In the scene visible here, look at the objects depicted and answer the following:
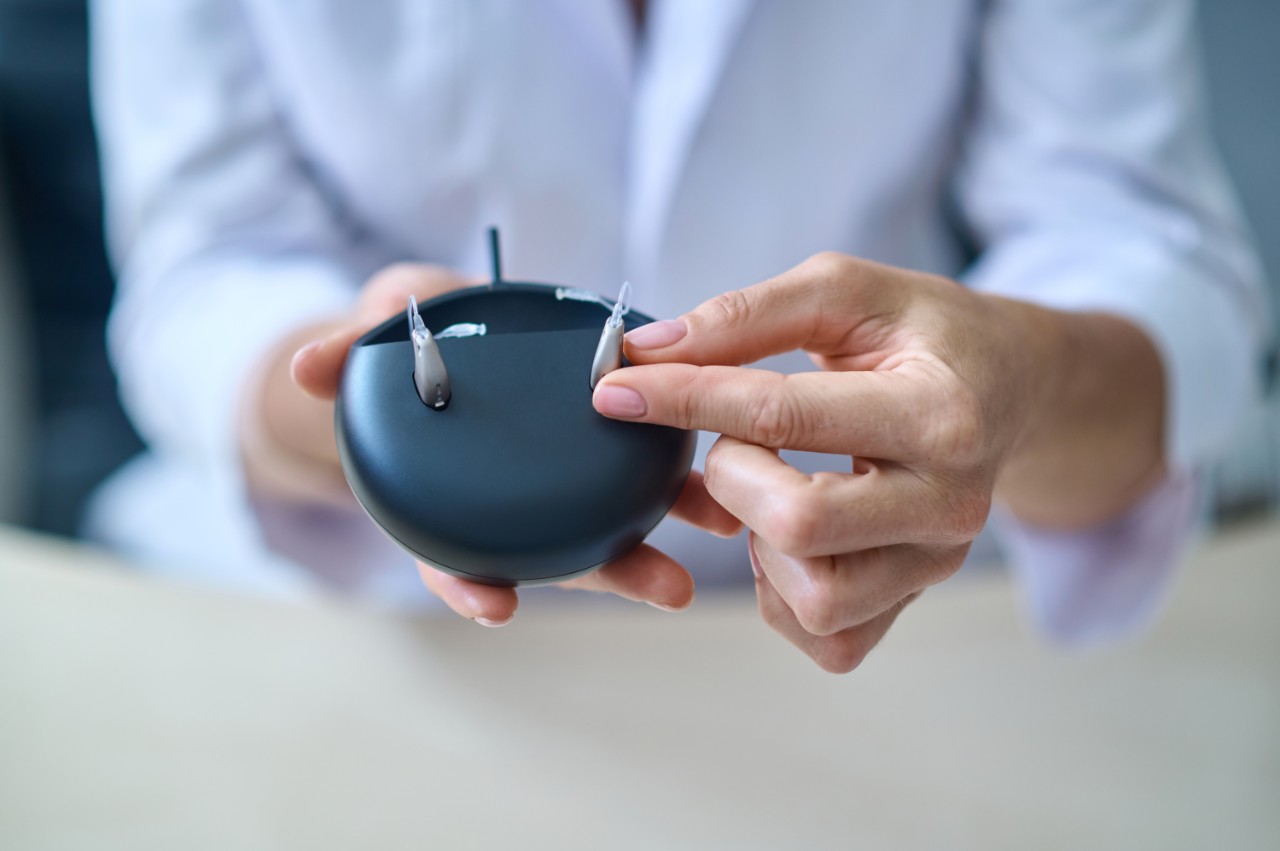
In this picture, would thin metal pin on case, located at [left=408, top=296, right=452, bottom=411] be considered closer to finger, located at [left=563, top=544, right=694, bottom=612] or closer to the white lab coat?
finger, located at [left=563, top=544, right=694, bottom=612]

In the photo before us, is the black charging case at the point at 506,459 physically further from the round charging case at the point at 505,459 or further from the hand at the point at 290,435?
the hand at the point at 290,435

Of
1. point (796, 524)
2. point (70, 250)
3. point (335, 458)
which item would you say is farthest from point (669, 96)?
point (70, 250)

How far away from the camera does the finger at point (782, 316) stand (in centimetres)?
28

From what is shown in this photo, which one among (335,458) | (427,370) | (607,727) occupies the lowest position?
(607,727)

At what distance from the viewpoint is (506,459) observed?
26cm

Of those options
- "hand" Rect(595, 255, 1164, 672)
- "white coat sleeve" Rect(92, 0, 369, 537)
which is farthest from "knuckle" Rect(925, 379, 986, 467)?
"white coat sleeve" Rect(92, 0, 369, 537)

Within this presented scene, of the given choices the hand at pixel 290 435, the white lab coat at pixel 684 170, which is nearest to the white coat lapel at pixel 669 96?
the white lab coat at pixel 684 170

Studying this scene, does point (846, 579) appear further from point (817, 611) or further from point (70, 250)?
point (70, 250)

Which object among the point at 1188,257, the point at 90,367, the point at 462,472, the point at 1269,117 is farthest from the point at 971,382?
the point at 90,367

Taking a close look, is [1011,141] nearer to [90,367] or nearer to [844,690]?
[844,690]

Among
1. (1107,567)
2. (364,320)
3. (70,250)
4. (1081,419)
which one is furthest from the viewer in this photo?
(70,250)

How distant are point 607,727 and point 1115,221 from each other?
1.40 feet

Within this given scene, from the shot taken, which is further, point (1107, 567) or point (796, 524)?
point (1107, 567)

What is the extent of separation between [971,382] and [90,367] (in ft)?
2.85
